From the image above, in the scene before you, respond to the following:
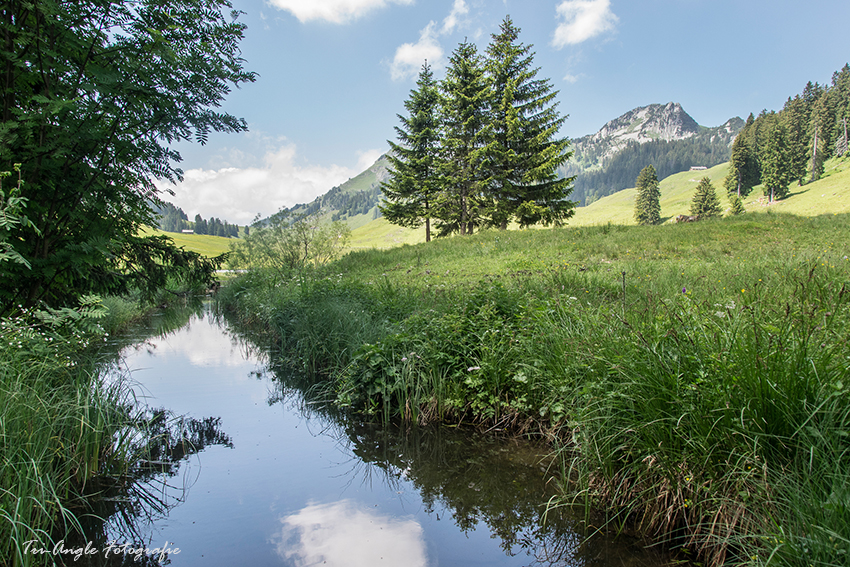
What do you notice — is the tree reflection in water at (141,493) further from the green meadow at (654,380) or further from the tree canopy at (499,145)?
the tree canopy at (499,145)

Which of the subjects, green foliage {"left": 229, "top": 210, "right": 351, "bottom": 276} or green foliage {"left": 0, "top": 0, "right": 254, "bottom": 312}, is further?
green foliage {"left": 229, "top": 210, "right": 351, "bottom": 276}

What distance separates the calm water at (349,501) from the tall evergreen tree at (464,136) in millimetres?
23703

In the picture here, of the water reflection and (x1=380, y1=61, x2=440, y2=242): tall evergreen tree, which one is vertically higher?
(x1=380, y1=61, x2=440, y2=242): tall evergreen tree

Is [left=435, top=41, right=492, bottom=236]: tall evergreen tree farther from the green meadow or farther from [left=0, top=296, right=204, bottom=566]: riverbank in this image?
[left=0, top=296, right=204, bottom=566]: riverbank

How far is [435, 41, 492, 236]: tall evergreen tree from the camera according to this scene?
27500mm

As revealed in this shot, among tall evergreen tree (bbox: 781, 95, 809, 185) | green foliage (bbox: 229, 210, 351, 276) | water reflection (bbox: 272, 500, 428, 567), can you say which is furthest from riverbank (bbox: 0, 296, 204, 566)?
tall evergreen tree (bbox: 781, 95, 809, 185)

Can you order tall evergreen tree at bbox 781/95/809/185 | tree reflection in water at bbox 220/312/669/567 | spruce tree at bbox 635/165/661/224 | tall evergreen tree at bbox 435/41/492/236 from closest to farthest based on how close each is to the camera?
tree reflection in water at bbox 220/312/669/567 → tall evergreen tree at bbox 435/41/492/236 → tall evergreen tree at bbox 781/95/809/185 → spruce tree at bbox 635/165/661/224

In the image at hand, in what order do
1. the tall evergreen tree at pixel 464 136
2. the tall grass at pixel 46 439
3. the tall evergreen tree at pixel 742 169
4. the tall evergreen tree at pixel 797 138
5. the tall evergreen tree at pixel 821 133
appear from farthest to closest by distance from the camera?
1. the tall evergreen tree at pixel 742 169
2. the tall evergreen tree at pixel 821 133
3. the tall evergreen tree at pixel 797 138
4. the tall evergreen tree at pixel 464 136
5. the tall grass at pixel 46 439

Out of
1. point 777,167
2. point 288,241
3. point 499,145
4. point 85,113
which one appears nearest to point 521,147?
point 499,145

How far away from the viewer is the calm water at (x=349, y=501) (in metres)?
3.28

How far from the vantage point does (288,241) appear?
25250 millimetres

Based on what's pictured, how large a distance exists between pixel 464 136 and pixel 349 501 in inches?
1091

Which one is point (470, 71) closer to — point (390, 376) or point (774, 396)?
point (390, 376)

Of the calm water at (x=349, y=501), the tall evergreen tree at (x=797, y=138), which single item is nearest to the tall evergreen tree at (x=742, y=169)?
the tall evergreen tree at (x=797, y=138)
